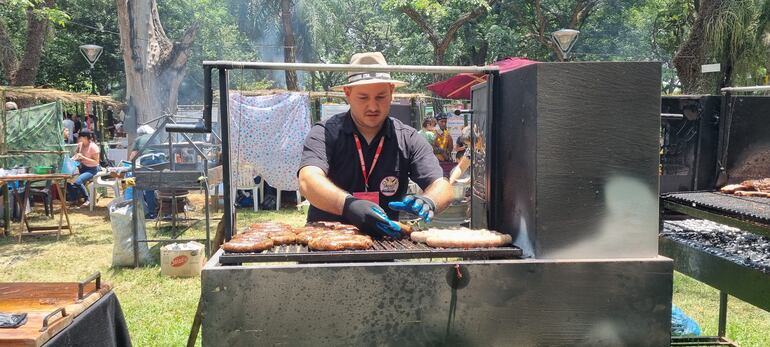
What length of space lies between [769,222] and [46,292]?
12.7ft

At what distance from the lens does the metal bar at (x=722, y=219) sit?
2.94 m

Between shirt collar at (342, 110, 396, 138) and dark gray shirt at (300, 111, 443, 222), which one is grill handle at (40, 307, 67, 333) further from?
shirt collar at (342, 110, 396, 138)

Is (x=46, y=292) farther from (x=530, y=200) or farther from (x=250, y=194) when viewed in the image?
(x=250, y=194)

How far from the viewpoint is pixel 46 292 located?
2895 millimetres

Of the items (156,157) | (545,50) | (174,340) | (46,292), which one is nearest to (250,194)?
(156,157)

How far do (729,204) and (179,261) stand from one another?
5.86 m

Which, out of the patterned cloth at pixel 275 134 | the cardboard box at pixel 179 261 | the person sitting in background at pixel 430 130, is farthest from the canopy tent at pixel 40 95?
the person sitting in background at pixel 430 130

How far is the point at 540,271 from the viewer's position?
7.51 feet

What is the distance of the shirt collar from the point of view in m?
3.28

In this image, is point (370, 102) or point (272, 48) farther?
point (272, 48)

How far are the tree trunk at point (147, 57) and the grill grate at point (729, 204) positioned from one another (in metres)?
11.0

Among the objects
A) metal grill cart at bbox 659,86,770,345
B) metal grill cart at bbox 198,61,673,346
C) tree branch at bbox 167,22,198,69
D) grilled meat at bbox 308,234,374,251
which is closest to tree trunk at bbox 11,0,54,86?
tree branch at bbox 167,22,198,69

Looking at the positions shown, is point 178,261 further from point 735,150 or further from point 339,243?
point 735,150

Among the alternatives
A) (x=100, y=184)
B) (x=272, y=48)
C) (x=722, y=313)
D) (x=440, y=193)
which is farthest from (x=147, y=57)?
(x=272, y=48)
